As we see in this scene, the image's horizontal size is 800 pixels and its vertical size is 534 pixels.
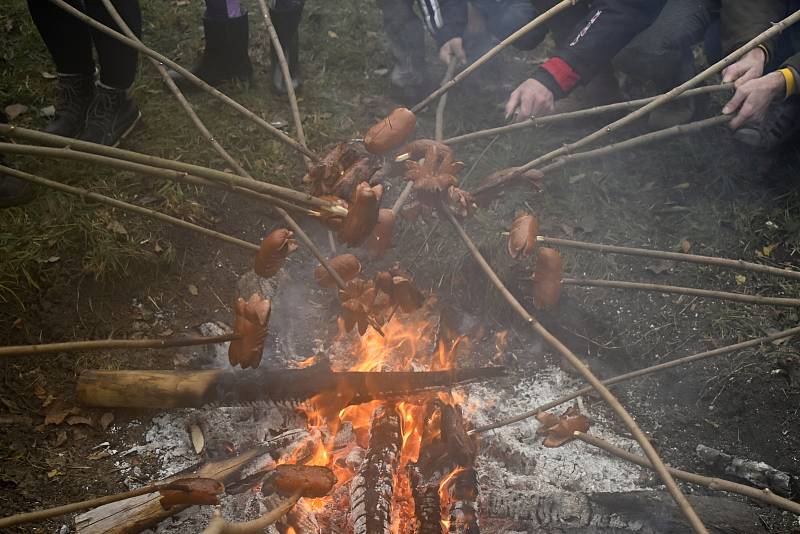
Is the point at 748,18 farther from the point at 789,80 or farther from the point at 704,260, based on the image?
the point at 704,260

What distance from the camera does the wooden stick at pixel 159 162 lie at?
181 centimetres

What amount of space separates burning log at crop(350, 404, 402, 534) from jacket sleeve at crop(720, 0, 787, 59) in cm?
368

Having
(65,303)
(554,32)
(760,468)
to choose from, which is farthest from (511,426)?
(554,32)

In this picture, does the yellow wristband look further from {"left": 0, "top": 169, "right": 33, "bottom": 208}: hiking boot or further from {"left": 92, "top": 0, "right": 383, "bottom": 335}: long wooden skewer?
{"left": 0, "top": 169, "right": 33, "bottom": 208}: hiking boot

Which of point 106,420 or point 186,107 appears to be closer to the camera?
point 186,107

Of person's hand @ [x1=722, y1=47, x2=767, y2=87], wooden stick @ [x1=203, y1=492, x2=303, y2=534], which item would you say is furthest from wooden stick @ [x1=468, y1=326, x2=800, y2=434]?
person's hand @ [x1=722, y1=47, x2=767, y2=87]

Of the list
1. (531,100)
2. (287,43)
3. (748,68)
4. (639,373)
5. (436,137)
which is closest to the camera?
(639,373)

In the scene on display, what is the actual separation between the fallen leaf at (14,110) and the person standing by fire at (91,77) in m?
0.38

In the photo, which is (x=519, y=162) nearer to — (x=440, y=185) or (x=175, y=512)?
(x=440, y=185)

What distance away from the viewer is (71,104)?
432 cm

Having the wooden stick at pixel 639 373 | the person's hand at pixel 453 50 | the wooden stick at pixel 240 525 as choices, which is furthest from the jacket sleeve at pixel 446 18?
the wooden stick at pixel 240 525

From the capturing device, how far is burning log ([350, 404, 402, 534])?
2.64 metres

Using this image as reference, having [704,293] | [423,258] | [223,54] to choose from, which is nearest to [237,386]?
[423,258]

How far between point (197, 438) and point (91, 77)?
9.68 ft
